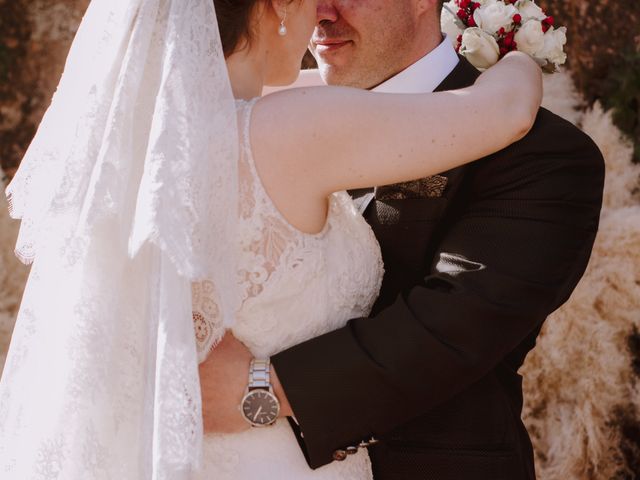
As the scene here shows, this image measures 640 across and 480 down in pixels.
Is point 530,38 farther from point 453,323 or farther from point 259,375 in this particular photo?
point 259,375

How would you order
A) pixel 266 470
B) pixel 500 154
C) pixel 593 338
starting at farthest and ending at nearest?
1. pixel 593 338
2. pixel 500 154
3. pixel 266 470

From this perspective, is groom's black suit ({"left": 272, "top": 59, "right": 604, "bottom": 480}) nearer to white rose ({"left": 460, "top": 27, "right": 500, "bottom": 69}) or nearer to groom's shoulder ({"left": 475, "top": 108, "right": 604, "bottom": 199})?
groom's shoulder ({"left": 475, "top": 108, "right": 604, "bottom": 199})

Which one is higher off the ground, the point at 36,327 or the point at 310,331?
the point at 36,327

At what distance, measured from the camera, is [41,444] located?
1.75m

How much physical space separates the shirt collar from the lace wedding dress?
750 millimetres

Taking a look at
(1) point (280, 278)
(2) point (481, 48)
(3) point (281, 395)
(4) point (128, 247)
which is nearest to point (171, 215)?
(4) point (128, 247)

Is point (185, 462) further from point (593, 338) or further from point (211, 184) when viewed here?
point (593, 338)

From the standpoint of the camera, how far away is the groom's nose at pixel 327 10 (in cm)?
275

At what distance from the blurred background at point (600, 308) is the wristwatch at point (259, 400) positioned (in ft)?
6.98

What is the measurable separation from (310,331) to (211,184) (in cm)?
39

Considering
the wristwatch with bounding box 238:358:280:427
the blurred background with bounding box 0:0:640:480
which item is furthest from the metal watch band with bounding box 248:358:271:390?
the blurred background with bounding box 0:0:640:480

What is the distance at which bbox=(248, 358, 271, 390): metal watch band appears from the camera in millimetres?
1872

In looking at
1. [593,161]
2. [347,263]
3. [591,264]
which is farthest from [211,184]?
[591,264]

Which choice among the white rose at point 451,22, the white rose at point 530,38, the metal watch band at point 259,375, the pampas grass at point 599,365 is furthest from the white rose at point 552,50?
the pampas grass at point 599,365
